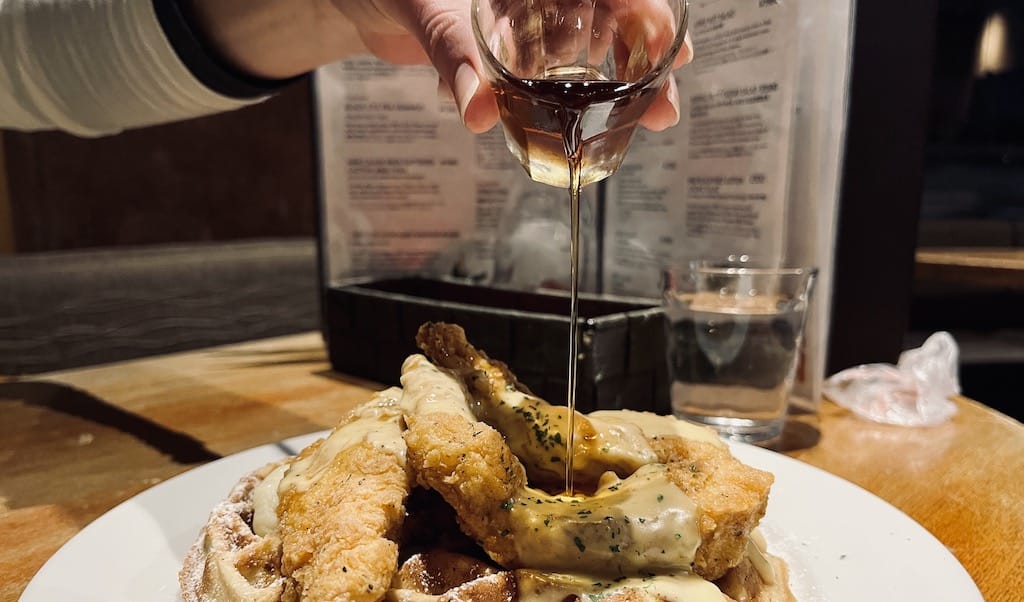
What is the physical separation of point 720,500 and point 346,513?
0.46 m

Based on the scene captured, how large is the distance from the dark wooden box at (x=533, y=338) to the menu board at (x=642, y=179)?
26cm

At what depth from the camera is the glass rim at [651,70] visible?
823mm

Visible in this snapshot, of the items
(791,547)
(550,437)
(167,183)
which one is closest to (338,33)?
(550,437)

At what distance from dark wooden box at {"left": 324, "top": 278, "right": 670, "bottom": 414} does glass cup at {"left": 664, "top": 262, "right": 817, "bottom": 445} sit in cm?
8

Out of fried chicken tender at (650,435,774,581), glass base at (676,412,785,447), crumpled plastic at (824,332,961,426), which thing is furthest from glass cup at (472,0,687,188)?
crumpled plastic at (824,332,961,426)

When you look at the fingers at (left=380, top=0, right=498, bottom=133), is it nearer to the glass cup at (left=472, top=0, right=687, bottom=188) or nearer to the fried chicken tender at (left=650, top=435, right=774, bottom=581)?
the glass cup at (left=472, top=0, right=687, bottom=188)

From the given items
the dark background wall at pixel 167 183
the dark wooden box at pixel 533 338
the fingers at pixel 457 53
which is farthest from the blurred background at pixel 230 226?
the fingers at pixel 457 53

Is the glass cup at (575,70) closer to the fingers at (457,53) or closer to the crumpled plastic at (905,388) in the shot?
the fingers at (457,53)

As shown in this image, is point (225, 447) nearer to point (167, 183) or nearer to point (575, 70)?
point (575, 70)

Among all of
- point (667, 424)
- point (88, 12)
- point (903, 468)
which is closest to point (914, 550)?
point (667, 424)

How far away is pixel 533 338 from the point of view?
1463mm

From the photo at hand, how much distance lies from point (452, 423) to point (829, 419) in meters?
1.12

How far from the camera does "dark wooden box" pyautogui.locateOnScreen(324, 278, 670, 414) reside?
1.41 metres

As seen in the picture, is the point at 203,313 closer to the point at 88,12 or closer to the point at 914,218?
the point at 88,12
